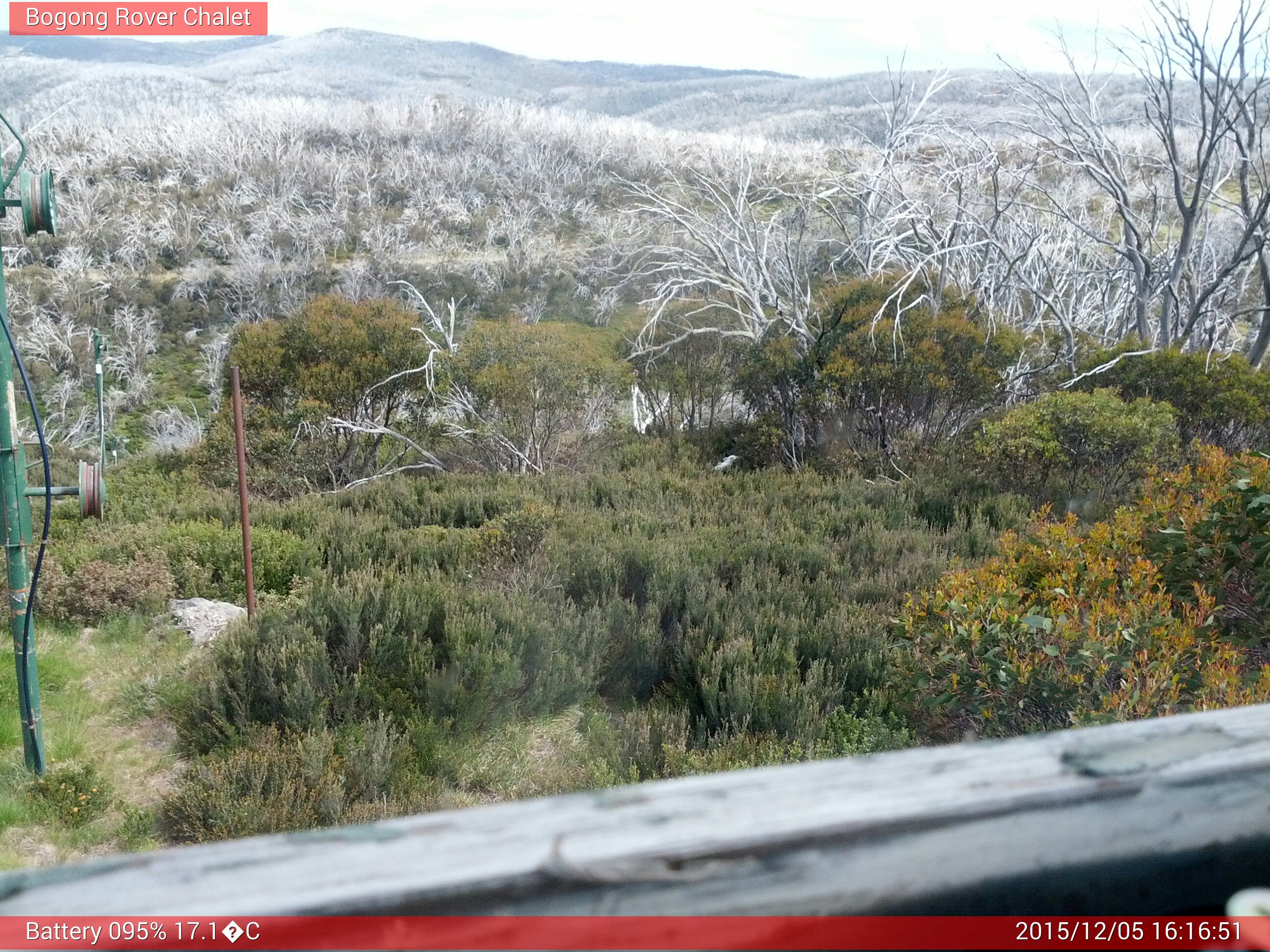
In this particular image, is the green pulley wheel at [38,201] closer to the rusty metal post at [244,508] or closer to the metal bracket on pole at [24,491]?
the metal bracket on pole at [24,491]

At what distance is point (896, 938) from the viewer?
625 millimetres

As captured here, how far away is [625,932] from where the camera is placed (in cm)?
59

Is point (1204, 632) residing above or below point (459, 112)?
below

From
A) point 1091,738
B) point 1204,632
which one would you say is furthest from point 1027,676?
point 1091,738

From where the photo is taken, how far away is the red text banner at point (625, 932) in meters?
0.55

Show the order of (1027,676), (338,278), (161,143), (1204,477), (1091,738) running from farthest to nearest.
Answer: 1. (161,143)
2. (338,278)
3. (1204,477)
4. (1027,676)
5. (1091,738)

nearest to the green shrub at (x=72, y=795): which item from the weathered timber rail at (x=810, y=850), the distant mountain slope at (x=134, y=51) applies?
the weathered timber rail at (x=810, y=850)

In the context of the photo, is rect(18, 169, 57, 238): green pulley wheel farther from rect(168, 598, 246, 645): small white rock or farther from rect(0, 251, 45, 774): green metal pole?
rect(168, 598, 246, 645): small white rock

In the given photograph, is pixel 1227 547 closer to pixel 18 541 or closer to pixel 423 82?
pixel 18 541

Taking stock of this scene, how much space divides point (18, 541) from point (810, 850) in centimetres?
407

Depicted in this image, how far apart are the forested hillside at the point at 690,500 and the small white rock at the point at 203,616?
0.16 meters

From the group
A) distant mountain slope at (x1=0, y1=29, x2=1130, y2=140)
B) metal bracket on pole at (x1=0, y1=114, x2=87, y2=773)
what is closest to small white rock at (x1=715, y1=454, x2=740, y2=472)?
metal bracket on pole at (x1=0, y1=114, x2=87, y2=773)

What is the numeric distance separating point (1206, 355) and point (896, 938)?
9.13 metres

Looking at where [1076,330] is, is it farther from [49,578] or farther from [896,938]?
[896,938]
